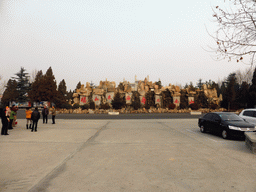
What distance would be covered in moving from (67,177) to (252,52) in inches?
260

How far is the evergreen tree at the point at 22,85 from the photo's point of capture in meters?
50.0

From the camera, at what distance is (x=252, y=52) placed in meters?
6.04

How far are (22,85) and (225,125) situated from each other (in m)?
54.0

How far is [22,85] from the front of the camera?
51250mm

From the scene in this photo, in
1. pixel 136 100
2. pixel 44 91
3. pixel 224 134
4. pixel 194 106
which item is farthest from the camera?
pixel 136 100


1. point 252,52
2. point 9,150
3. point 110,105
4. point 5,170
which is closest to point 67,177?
point 5,170

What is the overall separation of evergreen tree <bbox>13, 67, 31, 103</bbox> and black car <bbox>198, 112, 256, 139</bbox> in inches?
1974

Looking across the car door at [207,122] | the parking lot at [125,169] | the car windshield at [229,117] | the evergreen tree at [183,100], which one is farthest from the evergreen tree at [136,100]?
the parking lot at [125,169]

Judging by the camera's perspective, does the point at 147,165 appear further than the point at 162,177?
Yes

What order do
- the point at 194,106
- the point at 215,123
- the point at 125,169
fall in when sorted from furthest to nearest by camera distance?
the point at 194,106
the point at 215,123
the point at 125,169

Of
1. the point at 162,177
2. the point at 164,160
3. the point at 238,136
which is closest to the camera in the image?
the point at 162,177

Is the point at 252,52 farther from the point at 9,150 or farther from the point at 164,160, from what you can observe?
the point at 9,150

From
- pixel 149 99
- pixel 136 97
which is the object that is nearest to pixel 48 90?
pixel 136 97

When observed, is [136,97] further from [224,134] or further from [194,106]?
[224,134]
